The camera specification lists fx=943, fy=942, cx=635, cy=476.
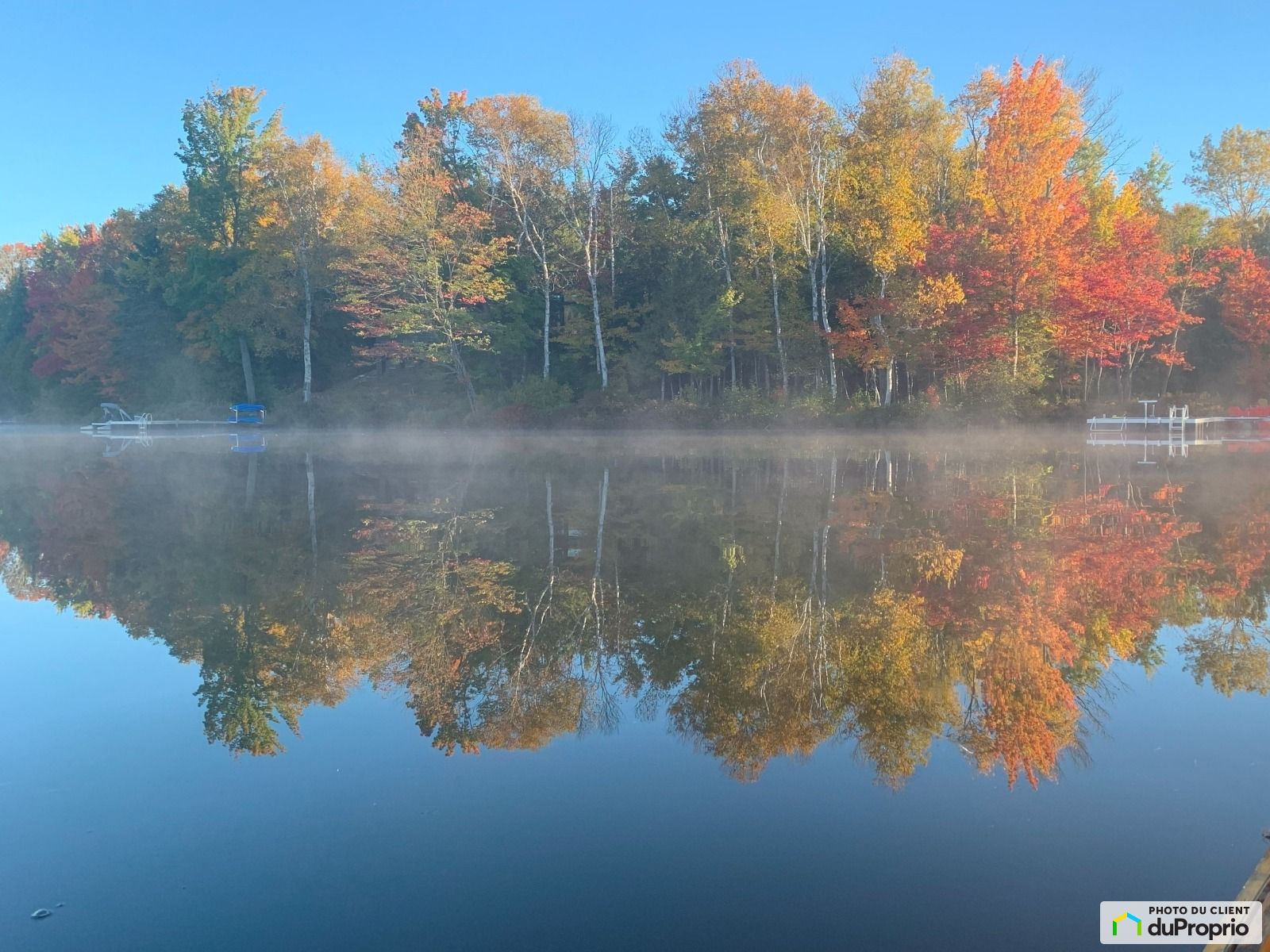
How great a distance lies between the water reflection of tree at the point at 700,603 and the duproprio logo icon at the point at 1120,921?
3.63 ft

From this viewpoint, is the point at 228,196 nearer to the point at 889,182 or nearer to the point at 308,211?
the point at 308,211

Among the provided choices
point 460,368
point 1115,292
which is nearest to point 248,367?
point 460,368

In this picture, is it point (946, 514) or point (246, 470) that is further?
point (246, 470)

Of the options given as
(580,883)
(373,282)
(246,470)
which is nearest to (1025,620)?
(580,883)

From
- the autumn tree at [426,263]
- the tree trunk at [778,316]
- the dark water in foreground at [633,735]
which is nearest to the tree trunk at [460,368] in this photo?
the autumn tree at [426,263]

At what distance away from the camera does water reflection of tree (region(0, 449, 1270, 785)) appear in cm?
518

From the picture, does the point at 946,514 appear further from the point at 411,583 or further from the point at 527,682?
the point at 527,682

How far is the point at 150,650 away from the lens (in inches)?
263

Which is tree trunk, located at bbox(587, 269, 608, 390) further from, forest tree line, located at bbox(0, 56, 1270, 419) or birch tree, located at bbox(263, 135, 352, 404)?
birch tree, located at bbox(263, 135, 352, 404)

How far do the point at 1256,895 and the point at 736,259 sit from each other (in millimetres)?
31352

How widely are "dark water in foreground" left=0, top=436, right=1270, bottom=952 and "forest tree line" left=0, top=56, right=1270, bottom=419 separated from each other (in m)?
19.1

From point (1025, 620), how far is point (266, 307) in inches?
1563

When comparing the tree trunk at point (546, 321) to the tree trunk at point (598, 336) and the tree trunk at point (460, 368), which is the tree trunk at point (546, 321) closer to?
the tree trunk at point (598, 336)

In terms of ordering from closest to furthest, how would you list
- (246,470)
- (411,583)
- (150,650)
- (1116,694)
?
(1116,694) → (150,650) → (411,583) → (246,470)
